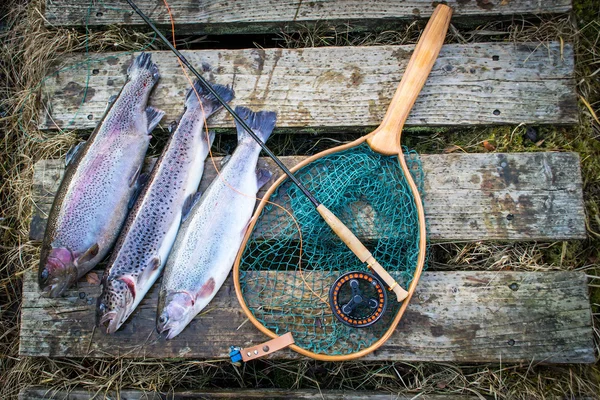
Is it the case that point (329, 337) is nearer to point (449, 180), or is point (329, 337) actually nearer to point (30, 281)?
point (449, 180)

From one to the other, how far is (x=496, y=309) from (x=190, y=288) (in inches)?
65.4

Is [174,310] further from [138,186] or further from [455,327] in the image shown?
[455,327]

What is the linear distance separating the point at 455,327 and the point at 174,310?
4.99ft

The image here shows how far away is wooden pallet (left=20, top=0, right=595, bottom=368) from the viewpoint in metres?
2.57

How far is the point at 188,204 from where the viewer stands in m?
2.68

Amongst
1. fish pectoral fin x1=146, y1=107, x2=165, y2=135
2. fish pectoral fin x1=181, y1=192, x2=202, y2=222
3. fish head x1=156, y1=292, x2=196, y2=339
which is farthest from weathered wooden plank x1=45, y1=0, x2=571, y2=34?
fish head x1=156, y1=292, x2=196, y2=339

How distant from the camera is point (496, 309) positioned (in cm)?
258

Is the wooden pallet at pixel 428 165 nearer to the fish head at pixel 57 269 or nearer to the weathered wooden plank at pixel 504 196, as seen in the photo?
the weathered wooden plank at pixel 504 196

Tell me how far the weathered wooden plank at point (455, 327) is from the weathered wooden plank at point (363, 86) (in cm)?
92

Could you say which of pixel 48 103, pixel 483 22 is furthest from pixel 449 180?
pixel 48 103

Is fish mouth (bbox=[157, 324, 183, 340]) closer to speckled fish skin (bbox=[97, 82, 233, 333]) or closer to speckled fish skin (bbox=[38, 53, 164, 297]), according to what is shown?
speckled fish skin (bbox=[97, 82, 233, 333])

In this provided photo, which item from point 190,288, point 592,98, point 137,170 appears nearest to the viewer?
point 190,288

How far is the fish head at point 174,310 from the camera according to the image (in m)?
2.53

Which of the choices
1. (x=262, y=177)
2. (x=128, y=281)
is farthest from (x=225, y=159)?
(x=128, y=281)
